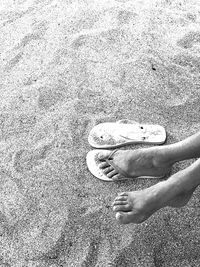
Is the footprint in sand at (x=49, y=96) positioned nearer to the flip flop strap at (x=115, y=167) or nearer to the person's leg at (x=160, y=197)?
the flip flop strap at (x=115, y=167)

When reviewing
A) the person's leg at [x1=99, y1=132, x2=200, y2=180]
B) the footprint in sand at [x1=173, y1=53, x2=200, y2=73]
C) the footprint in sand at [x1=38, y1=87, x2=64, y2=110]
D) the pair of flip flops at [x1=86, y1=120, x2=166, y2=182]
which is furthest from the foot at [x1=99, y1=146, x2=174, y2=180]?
the footprint in sand at [x1=173, y1=53, x2=200, y2=73]

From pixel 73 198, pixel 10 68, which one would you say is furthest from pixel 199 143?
pixel 10 68

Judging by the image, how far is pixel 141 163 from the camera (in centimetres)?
191

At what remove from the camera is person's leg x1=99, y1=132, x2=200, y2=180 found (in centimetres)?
179

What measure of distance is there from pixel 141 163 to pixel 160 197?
250mm

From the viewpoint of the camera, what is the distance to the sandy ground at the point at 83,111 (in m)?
1.74

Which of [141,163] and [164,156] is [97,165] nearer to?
[141,163]

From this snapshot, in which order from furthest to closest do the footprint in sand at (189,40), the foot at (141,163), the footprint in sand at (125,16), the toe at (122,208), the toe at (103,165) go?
the footprint in sand at (125,16) < the footprint in sand at (189,40) < the toe at (103,165) < the foot at (141,163) < the toe at (122,208)

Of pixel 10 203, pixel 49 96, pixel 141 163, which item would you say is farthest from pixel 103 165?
pixel 49 96

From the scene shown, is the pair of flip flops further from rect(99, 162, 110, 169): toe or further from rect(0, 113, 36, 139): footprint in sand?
rect(0, 113, 36, 139): footprint in sand

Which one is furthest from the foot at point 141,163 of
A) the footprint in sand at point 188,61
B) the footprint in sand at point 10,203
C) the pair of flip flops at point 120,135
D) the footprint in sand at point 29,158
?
the footprint in sand at point 188,61

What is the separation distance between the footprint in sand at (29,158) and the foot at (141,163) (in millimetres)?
296

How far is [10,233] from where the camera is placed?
5.89 ft

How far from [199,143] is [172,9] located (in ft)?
4.51
